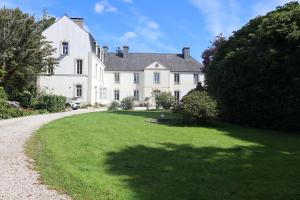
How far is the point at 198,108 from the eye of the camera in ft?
61.9

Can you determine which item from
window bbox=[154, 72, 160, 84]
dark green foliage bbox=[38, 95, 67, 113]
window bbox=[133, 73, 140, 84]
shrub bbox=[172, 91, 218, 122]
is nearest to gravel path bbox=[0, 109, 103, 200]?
shrub bbox=[172, 91, 218, 122]

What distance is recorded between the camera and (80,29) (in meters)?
46.8

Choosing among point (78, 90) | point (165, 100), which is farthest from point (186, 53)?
point (165, 100)

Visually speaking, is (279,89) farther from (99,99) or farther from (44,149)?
(99,99)

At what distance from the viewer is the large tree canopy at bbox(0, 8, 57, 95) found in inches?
1217

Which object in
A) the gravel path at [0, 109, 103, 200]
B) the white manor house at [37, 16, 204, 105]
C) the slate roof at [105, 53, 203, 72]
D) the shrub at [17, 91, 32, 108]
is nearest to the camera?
the gravel path at [0, 109, 103, 200]

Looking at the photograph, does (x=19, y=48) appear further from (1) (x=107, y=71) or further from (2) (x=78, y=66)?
(1) (x=107, y=71)

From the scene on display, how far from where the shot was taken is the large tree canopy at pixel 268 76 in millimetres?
18359

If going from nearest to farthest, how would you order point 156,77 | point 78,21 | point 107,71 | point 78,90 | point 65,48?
point 65,48, point 78,90, point 78,21, point 107,71, point 156,77

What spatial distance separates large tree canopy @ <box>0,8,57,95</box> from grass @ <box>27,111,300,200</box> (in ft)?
55.9

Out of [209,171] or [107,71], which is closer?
[209,171]

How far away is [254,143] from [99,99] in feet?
132

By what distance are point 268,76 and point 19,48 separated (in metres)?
19.7

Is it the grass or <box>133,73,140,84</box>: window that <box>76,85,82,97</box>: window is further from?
the grass
